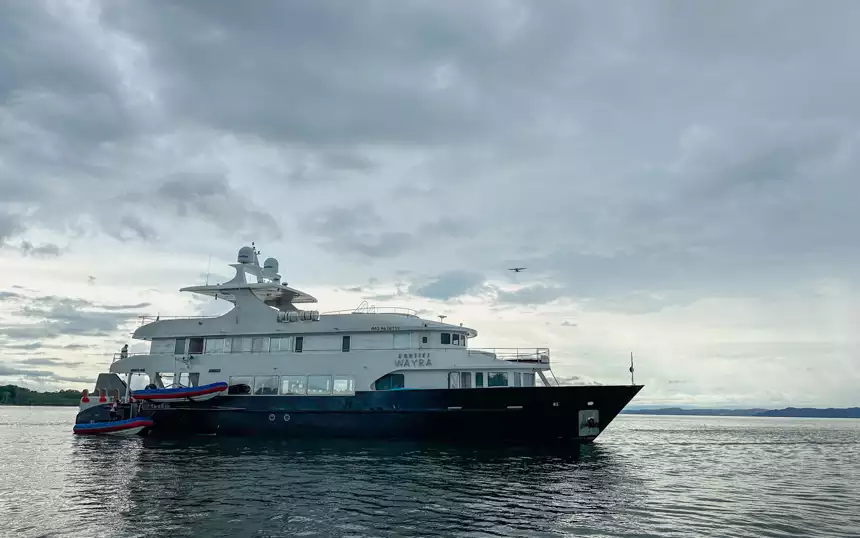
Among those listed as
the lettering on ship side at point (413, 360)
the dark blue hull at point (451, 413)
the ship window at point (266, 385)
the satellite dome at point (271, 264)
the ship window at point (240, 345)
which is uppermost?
the satellite dome at point (271, 264)

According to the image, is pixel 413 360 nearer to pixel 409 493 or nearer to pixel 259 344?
pixel 259 344

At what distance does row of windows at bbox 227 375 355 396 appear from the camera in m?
29.8

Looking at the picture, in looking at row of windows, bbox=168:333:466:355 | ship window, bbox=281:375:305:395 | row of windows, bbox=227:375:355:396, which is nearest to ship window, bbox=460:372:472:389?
row of windows, bbox=168:333:466:355

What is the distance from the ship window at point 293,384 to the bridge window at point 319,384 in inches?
18.5

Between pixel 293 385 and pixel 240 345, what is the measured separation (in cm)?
423

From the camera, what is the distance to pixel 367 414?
28.4m

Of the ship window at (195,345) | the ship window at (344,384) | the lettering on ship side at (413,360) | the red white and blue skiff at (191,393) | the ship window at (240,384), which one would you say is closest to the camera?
the lettering on ship side at (413,360)

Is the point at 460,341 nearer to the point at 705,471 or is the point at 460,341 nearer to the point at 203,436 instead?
the point at 705,471

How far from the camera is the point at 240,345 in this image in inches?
1278

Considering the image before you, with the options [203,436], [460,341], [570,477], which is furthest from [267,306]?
[570,477]

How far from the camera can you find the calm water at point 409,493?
496 inches

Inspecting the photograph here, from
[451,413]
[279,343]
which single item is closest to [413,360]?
[451,413]

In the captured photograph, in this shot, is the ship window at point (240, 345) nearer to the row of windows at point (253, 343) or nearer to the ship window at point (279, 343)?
the row of windows at point (253, 343)

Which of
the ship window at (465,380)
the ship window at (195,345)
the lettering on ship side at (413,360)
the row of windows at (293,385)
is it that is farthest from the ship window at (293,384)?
the ship window at (465,380)
